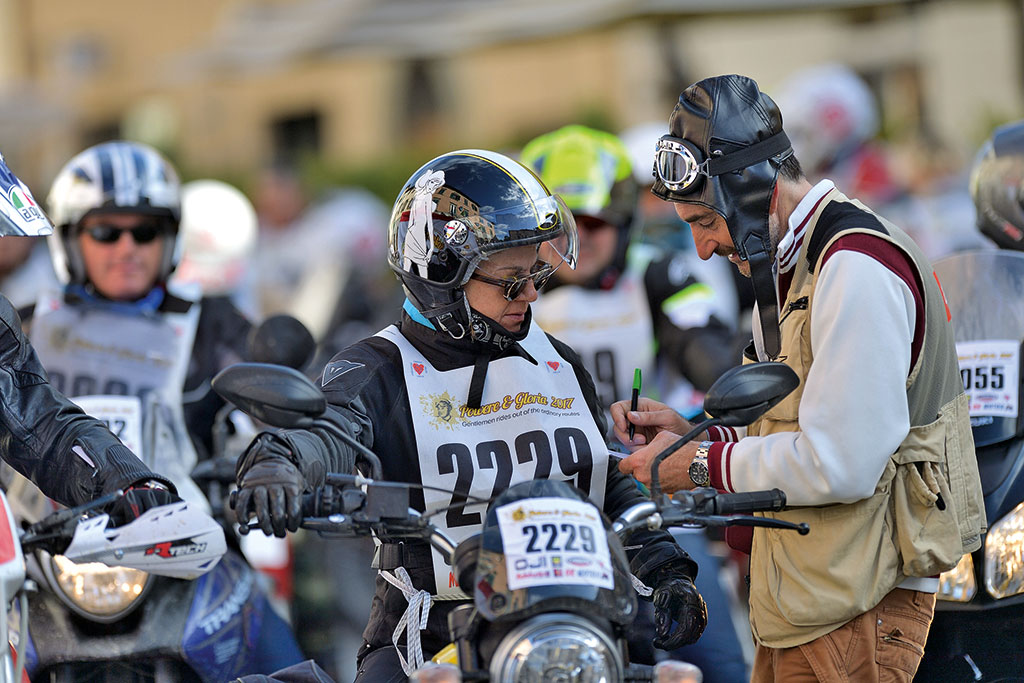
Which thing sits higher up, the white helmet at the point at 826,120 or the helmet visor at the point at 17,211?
the white helmet at the point at 826,120

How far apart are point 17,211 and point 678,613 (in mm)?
1811

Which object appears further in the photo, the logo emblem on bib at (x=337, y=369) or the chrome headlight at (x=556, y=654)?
the logo emblem on bib at (x=337, y=369)

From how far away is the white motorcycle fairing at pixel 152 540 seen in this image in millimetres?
3342

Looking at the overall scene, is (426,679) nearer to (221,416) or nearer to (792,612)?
(792,612)

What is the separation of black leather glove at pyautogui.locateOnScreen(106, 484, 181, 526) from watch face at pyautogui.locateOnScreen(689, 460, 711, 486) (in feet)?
4.07

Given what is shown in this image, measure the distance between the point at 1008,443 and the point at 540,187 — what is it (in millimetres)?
1472

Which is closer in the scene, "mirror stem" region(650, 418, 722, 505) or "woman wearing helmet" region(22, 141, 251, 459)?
"mirror stem" region(650, 418, 722, 505)

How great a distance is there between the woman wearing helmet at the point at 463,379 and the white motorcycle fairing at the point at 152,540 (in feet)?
1.25

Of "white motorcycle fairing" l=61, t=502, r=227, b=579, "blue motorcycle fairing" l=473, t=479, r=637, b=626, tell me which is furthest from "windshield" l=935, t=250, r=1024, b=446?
"white motorcycle fairing" l=61, t=502, r=227, b=579

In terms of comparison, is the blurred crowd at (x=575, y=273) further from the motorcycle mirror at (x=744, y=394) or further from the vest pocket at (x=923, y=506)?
the motorcycle mirror at (x=744, y=394)

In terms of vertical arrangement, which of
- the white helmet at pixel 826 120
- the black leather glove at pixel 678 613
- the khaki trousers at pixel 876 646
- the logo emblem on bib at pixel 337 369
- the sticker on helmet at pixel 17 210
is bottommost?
the khaki trousers at pixel 876 646

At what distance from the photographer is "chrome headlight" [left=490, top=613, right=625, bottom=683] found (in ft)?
9.53

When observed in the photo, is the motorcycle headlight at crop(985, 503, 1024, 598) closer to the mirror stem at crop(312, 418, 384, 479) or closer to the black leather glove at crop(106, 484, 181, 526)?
the mirror stem at crop(312, 418, 384, 479)

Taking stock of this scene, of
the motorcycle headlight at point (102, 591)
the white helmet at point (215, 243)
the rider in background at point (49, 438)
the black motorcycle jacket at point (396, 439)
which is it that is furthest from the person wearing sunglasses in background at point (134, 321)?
the white helmet at point (215, 243)
